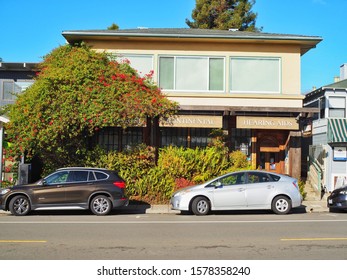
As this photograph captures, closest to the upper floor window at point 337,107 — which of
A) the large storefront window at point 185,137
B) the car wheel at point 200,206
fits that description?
the large storefront window at point 185,137

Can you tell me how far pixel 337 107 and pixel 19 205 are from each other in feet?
51.1

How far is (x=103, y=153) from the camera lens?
57.9ft

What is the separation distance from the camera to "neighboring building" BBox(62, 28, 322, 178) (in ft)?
61.4

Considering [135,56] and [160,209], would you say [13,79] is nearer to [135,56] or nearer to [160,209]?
[135,56]

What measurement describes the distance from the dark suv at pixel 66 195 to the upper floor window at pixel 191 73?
648cm

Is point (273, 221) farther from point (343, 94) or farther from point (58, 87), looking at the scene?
point (343, 94)

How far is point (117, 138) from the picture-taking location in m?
19.4

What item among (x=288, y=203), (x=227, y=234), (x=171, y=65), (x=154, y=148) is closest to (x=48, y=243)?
(x=227, y=234)

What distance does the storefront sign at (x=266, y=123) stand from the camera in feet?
59.2

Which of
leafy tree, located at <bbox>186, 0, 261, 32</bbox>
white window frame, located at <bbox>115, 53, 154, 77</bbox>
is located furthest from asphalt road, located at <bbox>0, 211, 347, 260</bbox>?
leafy tree, located at <bbox>186, 0, 261, 32</bbox>

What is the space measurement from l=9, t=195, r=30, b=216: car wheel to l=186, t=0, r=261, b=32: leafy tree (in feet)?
91.3

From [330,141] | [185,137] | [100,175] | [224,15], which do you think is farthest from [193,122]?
[224,15]

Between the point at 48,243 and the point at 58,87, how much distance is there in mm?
9194

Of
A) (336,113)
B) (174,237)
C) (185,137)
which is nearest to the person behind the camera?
(174,237)
